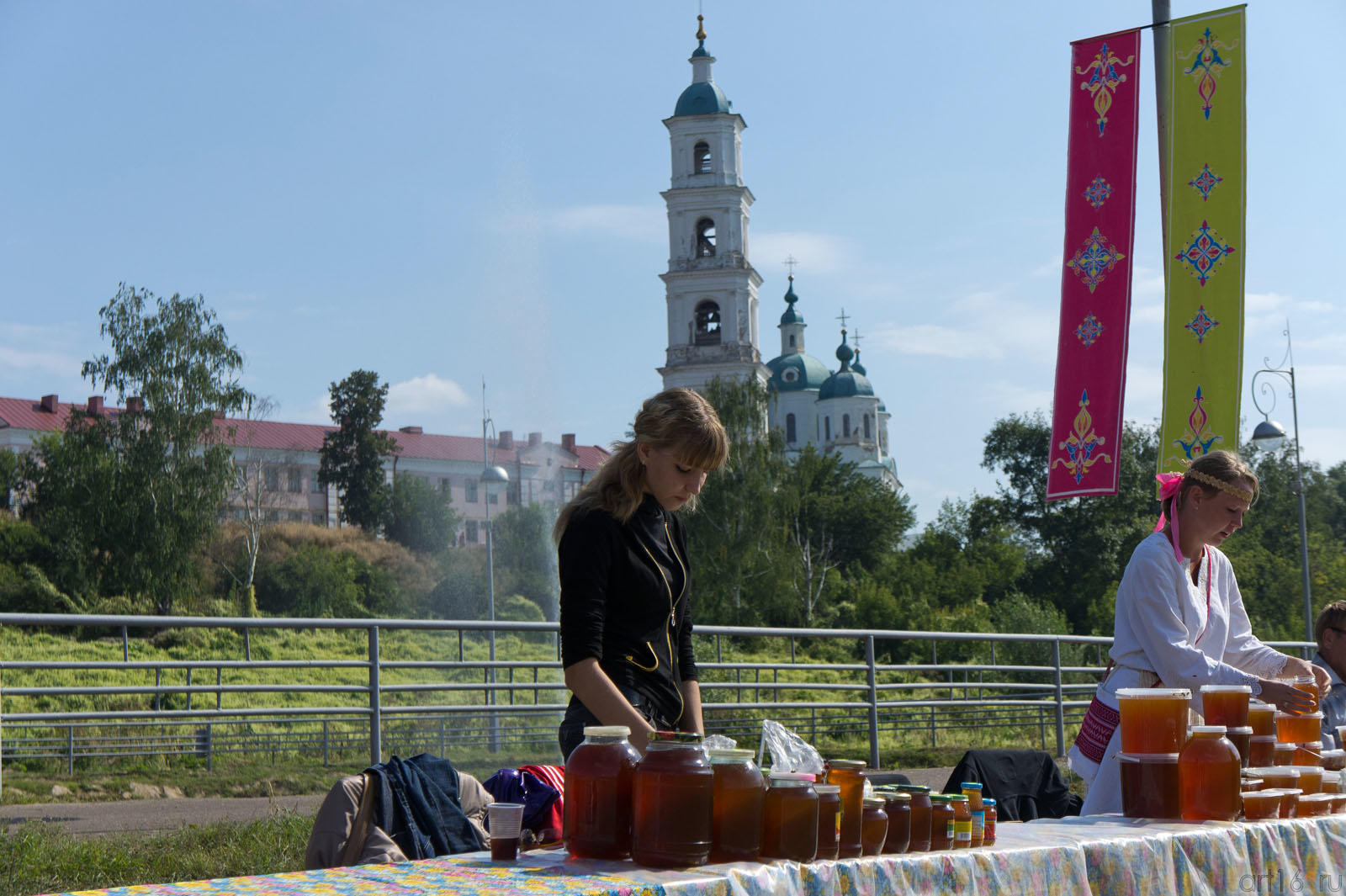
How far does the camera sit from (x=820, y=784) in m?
2.40

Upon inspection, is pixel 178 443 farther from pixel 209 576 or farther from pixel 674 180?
pixel 674 180

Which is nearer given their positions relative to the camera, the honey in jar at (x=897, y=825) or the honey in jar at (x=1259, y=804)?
the honey in jar at (x=897, y=825)

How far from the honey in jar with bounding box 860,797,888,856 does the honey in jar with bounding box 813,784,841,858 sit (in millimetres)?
79

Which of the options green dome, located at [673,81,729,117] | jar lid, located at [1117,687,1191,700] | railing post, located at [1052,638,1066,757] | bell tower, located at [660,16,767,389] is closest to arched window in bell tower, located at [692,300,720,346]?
bell tower, located at [660,16,767,389]

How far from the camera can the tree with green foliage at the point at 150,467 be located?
4159 centimetres

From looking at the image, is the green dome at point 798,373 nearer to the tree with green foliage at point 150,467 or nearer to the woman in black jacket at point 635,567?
the tree with green foliage at point 150,467

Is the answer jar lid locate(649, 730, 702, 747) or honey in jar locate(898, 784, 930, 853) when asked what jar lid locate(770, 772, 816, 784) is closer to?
jar lid locate(649, 730, 702, 747)

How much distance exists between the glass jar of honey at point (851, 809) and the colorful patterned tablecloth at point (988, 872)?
58mm

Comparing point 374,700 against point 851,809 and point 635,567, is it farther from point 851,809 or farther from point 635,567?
point 851,809

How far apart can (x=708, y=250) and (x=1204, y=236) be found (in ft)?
191

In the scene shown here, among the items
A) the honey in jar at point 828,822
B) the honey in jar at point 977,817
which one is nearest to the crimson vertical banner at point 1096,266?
the honey in jar at point 977,817

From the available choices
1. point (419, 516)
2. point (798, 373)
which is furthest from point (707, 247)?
point (798, 373)

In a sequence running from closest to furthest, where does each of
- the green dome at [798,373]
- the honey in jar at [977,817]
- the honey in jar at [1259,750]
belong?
the honey in jar at [977,817] → the honey in jar at [1259,750] → the green dome at [798,373]

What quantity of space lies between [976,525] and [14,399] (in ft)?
169
